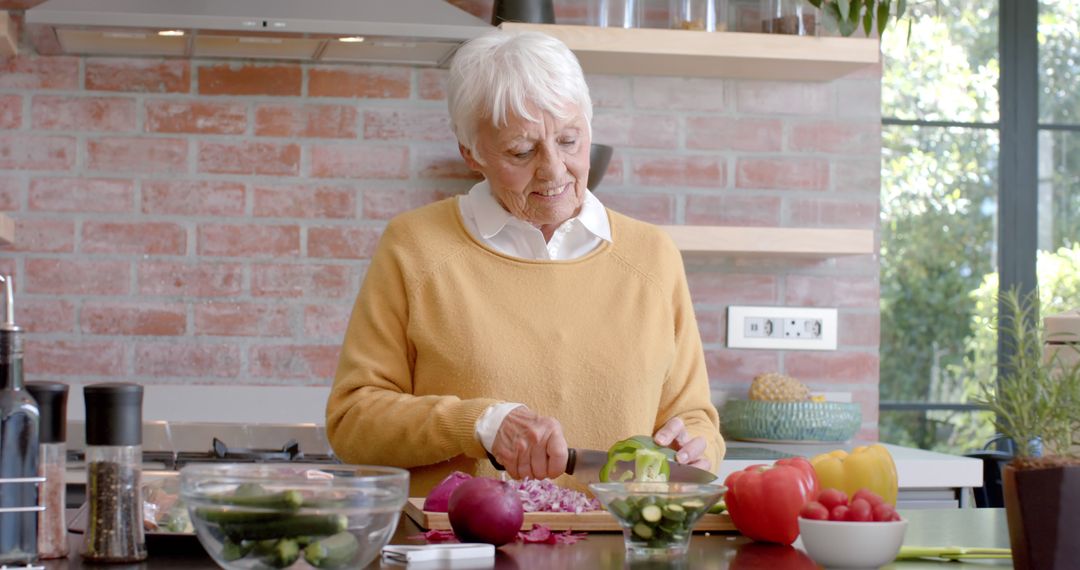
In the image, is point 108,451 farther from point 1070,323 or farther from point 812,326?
point 812,326

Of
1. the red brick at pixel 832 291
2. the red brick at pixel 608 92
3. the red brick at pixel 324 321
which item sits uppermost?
the red brick at pixel 608 92

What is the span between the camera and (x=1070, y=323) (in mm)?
1621

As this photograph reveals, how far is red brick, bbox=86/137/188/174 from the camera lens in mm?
3186

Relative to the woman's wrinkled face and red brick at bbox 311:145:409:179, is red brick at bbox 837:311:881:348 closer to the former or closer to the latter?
red brick at bbox 311:145:409:179

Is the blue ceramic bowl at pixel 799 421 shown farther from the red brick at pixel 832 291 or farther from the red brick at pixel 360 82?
the red brick at pixel 360 82

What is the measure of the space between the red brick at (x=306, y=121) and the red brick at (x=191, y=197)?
161 mm

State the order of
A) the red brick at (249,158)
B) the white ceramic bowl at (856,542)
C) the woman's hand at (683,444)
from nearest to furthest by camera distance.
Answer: the white ceramic bowl at (856,542) < the woman's hand at (683,444) < the red brick at (249,158)

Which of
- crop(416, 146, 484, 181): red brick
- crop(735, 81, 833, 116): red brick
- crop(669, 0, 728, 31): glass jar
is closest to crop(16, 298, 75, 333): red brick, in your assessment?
crop(416, 146, 484, 181): red brick

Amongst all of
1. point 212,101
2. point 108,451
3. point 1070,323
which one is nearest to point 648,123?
point 212,101

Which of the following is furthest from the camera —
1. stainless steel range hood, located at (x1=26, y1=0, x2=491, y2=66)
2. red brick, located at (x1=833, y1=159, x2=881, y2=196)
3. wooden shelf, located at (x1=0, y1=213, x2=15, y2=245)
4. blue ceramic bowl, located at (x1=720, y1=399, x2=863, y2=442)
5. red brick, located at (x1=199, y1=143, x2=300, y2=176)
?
red brick, located at (x1=833, y1=159, x2=881, y2=196)

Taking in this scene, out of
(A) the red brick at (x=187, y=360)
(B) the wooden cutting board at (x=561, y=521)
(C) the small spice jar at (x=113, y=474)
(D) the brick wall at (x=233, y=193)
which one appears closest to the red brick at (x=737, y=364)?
(D) the brick wall at (x=233, y=193)

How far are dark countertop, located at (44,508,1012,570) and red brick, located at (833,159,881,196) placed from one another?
1899 millimetres

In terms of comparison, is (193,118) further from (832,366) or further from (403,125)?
(832,366)

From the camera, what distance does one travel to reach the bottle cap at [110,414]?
1238mm
